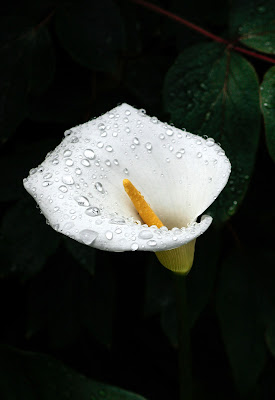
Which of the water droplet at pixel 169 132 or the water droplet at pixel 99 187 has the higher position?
the water droplet at pixel 169 132

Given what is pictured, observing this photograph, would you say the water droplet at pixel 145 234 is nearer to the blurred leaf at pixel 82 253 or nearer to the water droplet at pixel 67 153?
the water droplet at pixel 67 153

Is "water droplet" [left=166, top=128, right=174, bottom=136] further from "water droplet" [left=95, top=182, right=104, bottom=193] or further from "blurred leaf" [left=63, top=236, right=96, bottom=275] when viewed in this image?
"blurred leaf" [left=63, top=236, right=96, bottom=275]

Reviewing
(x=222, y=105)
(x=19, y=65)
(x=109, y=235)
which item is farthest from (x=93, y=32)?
(x=109, y=235)

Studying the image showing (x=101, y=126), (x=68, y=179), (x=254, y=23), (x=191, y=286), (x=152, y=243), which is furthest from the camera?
(x=191, y=286)

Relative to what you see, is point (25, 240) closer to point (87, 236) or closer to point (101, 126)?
point (101, 126)

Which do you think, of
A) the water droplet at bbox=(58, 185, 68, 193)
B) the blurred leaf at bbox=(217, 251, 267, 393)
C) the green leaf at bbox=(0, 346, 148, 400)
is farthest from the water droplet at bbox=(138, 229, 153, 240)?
the blurred leaf at bbox=(217, 251, 267, 393)

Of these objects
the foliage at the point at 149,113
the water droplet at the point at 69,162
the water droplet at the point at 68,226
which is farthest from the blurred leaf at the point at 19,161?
the water droplet at the point at 68,226
